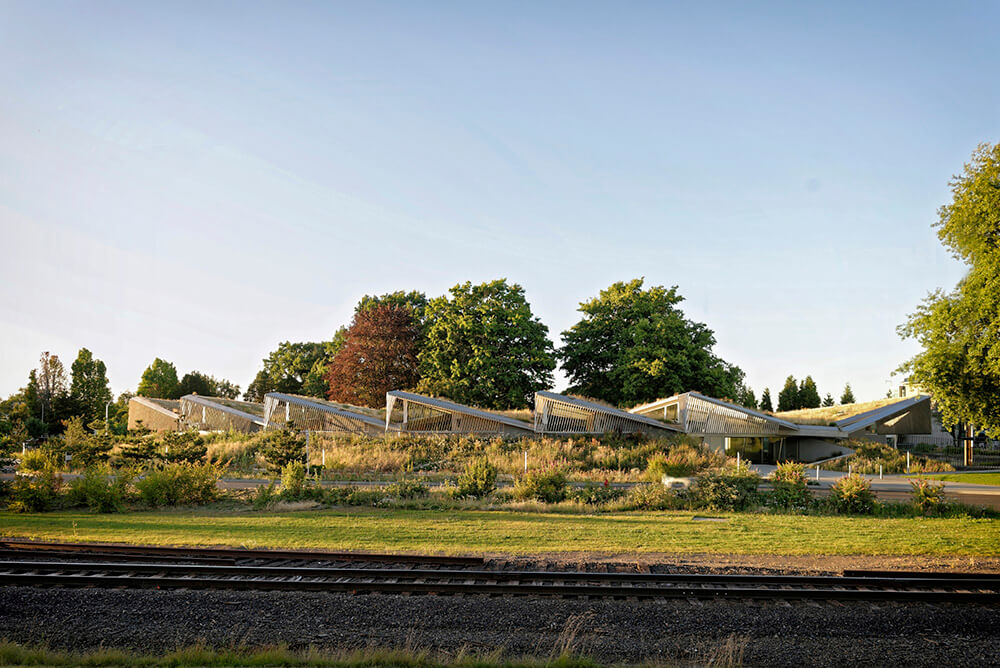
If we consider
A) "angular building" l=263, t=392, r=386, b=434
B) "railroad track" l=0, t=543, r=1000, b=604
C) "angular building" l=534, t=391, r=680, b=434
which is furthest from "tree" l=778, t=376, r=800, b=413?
"railroad track" l=0, t=543, r=1000, b=604

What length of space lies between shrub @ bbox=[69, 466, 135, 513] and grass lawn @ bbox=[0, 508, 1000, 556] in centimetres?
54

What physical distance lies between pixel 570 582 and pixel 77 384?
58.4 metres

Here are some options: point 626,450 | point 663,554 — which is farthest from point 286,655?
point 626,450

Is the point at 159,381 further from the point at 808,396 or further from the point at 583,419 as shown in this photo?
the point at 808,396

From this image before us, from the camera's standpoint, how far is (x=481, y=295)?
1791 inches

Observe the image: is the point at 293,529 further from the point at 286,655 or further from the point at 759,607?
the point at 759,607

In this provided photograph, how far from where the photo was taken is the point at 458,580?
913 centimetres

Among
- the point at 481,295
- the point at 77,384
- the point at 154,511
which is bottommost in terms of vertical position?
the point at 154,511

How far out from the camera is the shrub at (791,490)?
55.2 ft

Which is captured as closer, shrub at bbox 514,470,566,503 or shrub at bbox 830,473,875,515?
shrub at bbox 830,473,875,515

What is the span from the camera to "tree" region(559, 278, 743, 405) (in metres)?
42.3

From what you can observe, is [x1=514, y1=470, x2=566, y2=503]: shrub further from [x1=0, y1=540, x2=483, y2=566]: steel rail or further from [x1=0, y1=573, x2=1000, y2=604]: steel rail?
[x1=0, y1=573, x2=1000, y2=604]: steel rail

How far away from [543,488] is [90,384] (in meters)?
53.1

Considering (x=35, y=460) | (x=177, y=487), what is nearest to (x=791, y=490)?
(x=177, y=487)
